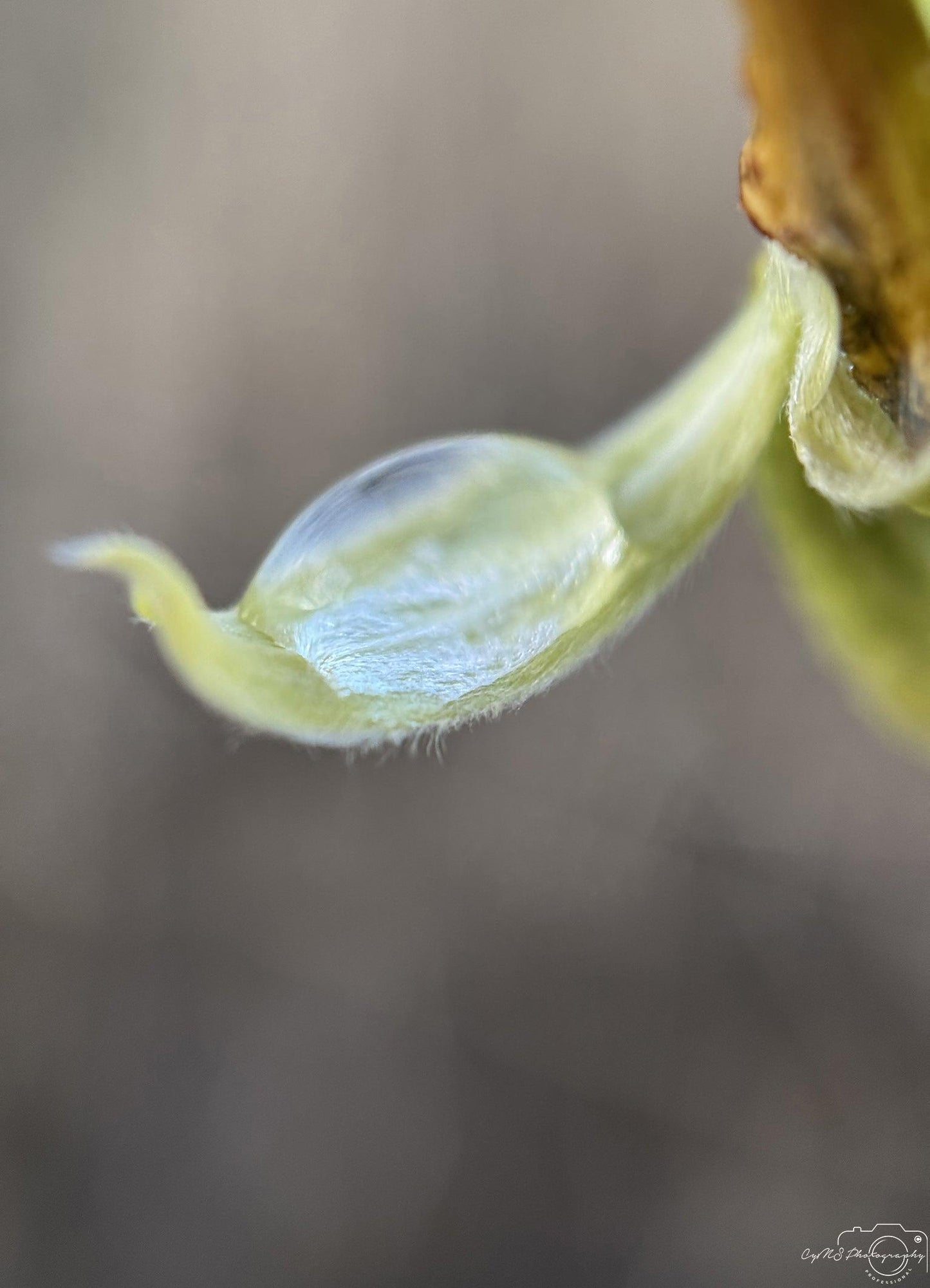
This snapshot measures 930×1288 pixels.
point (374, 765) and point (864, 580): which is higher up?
point (864, 580)

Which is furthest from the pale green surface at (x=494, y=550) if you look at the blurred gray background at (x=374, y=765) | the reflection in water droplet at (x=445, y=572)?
the blurred gray background at (x=374, y=765)

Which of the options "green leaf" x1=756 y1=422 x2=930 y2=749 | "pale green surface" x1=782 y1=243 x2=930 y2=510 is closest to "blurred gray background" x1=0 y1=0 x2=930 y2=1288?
"green leaf" x1=756 y1=422 x2=930 y2=749

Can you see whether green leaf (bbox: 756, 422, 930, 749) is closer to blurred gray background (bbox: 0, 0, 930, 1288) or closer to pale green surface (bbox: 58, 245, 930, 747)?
pale green surface (bbox: 58, 245, 930, 747)

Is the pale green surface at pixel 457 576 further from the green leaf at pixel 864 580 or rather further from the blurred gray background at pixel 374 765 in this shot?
the blurred gray background at pixel 374 765

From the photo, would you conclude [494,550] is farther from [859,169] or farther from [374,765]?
[374,765]

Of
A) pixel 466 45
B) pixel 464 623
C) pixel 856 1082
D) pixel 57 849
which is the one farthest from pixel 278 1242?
pixel 466 45

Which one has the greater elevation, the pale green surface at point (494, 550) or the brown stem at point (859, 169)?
the brown stem at point (859, 169)

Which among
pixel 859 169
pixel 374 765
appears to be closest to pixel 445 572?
pixel 859 169
